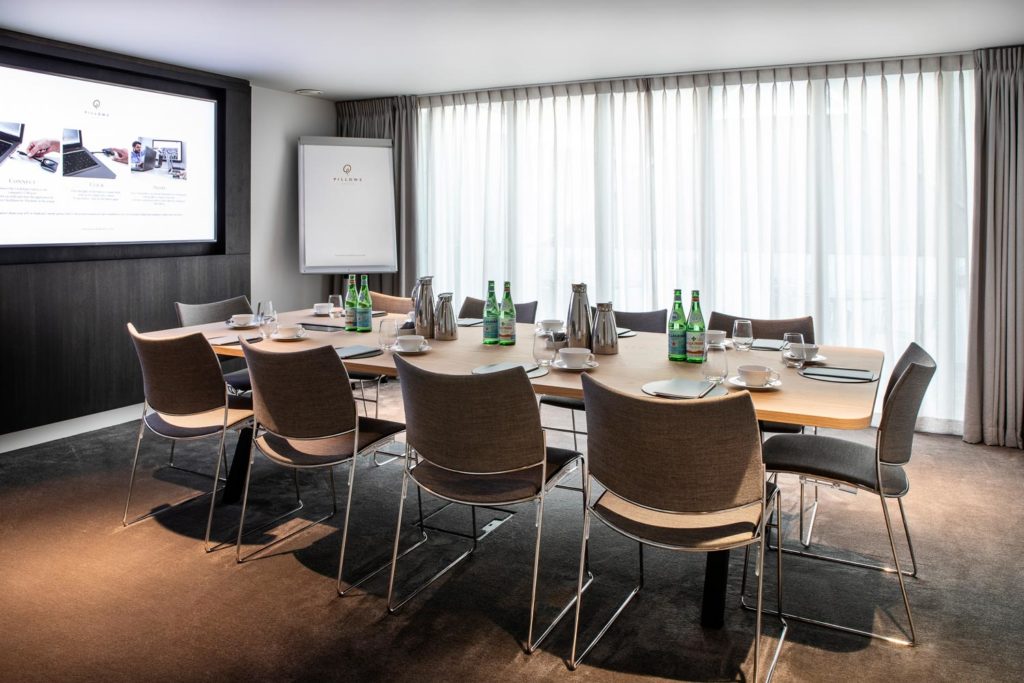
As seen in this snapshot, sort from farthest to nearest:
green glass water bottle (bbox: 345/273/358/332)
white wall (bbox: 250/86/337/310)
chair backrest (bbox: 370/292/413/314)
A: white wall (bbox: 250/86/337/310) < chair backrest (bbox: 370/292/413/314) < green glass water bottle (bbox: 345/273/358/332)

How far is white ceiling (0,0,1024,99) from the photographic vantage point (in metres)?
4.20

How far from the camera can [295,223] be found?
724cm

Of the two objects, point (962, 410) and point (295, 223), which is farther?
point (295, 223)

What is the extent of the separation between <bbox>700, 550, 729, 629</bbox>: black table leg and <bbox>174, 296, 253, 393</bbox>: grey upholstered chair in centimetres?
279

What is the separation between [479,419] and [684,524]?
720 mm

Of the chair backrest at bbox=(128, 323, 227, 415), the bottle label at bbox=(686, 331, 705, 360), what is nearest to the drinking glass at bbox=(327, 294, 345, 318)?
the chair backrest at bbox=(128, 323, 227, 415)

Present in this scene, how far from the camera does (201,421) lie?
144 inches

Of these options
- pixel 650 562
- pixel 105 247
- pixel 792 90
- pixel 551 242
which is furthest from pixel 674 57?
pixel 105 247

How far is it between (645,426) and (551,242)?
4564mm

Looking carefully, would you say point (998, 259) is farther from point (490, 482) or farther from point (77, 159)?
point (77, 159)

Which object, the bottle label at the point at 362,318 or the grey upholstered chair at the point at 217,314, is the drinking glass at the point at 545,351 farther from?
the grey upholstered chair at the point at 217,314

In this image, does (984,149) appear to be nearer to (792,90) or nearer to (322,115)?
(792,90)

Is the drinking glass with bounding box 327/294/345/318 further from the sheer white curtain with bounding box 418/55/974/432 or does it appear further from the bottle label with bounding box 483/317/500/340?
the sheer white curtain with bounding box 418/55/974/432

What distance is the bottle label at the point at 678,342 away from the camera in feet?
10.9
